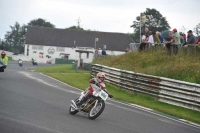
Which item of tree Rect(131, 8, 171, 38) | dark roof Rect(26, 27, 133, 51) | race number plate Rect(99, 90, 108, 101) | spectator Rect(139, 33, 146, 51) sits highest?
tree Rect(131, 8, 171, 38)

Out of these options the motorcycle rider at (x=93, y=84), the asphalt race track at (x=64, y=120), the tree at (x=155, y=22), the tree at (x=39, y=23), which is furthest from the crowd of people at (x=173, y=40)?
the tree at (x=39, y=23)

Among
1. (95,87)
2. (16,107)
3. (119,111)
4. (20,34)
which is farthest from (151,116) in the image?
(20,34)

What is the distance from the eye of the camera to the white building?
9669 cm

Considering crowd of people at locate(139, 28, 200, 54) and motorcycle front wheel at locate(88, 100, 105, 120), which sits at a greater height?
crowd of people at locate(139, 28, 200, 54)

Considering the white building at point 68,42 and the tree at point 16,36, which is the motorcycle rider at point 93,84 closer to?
the white building at point 68,42

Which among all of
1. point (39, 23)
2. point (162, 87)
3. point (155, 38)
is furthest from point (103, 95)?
point (39, 23)

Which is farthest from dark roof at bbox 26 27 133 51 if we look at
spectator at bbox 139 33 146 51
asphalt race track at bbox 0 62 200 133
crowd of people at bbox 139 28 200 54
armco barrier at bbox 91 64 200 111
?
asphalt race track at bbox 0 62 200 133

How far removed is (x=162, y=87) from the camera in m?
19.2

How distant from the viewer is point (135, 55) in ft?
92.9

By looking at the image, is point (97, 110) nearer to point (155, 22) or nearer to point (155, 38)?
point (155, 38)

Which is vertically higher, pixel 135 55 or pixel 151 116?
pixel 135 55

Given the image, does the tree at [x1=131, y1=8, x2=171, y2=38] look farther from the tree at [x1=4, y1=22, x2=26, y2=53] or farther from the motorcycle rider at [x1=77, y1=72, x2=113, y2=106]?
the motorcycle rider at [x1=77, y1=72, x2=113, y2=106]

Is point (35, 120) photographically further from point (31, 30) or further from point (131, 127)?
point (31, 30)

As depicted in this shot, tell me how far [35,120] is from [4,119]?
2.69 feet
